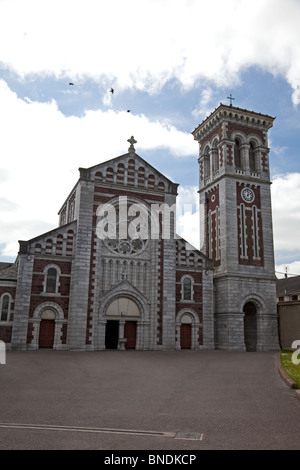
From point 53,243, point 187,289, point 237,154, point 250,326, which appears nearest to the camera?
point 53,243

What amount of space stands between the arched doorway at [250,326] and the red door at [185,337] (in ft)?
22.6

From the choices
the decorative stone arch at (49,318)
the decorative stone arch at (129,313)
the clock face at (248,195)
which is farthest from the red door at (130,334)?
the clock face at (248,195)

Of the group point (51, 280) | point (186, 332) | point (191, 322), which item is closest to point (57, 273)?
point (51, 280)

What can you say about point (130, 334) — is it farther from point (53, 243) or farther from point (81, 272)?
point (53, 243)

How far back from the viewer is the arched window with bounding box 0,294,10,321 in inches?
1127

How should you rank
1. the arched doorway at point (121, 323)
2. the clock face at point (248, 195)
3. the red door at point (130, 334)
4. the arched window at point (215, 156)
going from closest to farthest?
1. the arched doorway at point (121, 323)
2. the red door at point (130, 334)
3. the clock face at point (248, 195)
4. the arched window at point (215, 156)

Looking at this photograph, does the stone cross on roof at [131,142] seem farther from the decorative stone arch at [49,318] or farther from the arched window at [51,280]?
the decorative stone arch at [49,318]

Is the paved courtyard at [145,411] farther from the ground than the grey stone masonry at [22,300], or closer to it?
closer to it

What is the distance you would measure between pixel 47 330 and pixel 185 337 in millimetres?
11941

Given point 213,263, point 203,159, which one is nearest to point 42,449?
point 213,263

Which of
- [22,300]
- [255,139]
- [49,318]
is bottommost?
[49,318]

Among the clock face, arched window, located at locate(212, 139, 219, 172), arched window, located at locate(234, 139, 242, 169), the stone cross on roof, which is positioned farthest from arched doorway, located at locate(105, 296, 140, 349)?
arched window, located at locate(234, 139, 242, 169)

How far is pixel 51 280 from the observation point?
99.0ft

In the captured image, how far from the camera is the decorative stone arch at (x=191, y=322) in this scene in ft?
109
